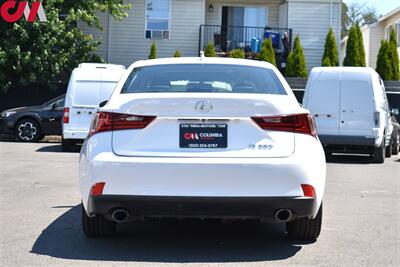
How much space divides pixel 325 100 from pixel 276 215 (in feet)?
34.3

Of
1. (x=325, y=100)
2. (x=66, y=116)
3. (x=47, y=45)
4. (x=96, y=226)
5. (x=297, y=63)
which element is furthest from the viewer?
(x=297, y=63)

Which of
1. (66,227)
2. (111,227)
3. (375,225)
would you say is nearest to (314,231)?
(375,225)

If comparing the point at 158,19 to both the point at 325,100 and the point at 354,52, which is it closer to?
the point at 354,52

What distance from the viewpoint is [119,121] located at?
5.75m

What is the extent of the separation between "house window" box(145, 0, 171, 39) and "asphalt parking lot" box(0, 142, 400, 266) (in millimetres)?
17438

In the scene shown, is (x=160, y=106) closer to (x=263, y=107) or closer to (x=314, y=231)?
(x=263, y=107)

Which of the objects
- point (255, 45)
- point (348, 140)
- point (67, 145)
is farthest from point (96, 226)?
point (255, 45)

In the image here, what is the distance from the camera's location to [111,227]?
258 inches

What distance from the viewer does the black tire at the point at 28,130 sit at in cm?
1947

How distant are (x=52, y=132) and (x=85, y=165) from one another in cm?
1390

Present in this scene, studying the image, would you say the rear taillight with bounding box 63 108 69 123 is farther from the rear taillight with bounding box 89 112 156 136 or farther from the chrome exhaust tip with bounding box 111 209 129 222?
the chrome exhaust tip with bounding box 111 209 129 222

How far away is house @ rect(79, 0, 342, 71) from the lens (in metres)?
26.8

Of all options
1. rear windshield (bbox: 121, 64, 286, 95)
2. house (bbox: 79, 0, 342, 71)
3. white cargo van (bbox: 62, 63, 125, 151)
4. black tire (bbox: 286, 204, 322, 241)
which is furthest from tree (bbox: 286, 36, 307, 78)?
black tire (bbox: 286, 204, 322, 241)

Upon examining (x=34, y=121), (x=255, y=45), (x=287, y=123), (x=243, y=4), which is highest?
(x=243, y=4)
